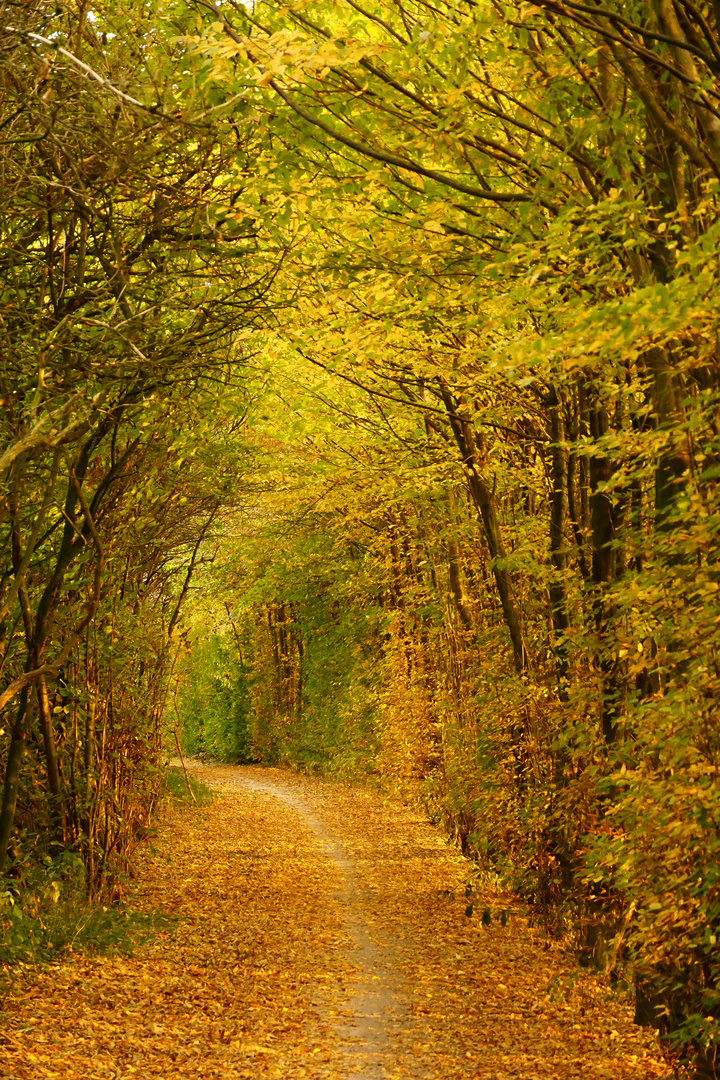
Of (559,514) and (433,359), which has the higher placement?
(433,359)

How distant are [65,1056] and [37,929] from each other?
179 cm

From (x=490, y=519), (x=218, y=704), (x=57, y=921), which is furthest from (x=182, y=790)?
(x=218, y=704)

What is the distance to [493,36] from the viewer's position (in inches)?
227

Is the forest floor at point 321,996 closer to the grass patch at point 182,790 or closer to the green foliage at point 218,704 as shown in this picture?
the grass patch at point 182,790

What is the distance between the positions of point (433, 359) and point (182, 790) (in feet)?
36.7

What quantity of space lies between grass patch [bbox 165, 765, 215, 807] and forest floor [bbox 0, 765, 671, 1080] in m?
5.20

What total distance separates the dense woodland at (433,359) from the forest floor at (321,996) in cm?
51

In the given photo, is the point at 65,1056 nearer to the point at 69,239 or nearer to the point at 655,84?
the point at 69,239

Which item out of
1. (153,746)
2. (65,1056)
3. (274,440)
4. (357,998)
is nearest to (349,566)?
(274,440)

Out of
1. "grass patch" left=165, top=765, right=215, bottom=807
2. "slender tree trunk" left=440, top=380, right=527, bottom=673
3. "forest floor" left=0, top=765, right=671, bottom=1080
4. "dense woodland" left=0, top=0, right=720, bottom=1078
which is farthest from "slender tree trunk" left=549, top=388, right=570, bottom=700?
"grass patch" left=165, top=765, right=215, bottom=807

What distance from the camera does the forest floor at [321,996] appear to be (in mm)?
5395

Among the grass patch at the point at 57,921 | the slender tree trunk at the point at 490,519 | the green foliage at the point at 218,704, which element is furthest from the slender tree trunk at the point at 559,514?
the green foliage at the point at 218,704

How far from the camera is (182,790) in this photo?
17.5 m

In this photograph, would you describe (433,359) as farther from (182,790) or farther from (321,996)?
(182,790)
